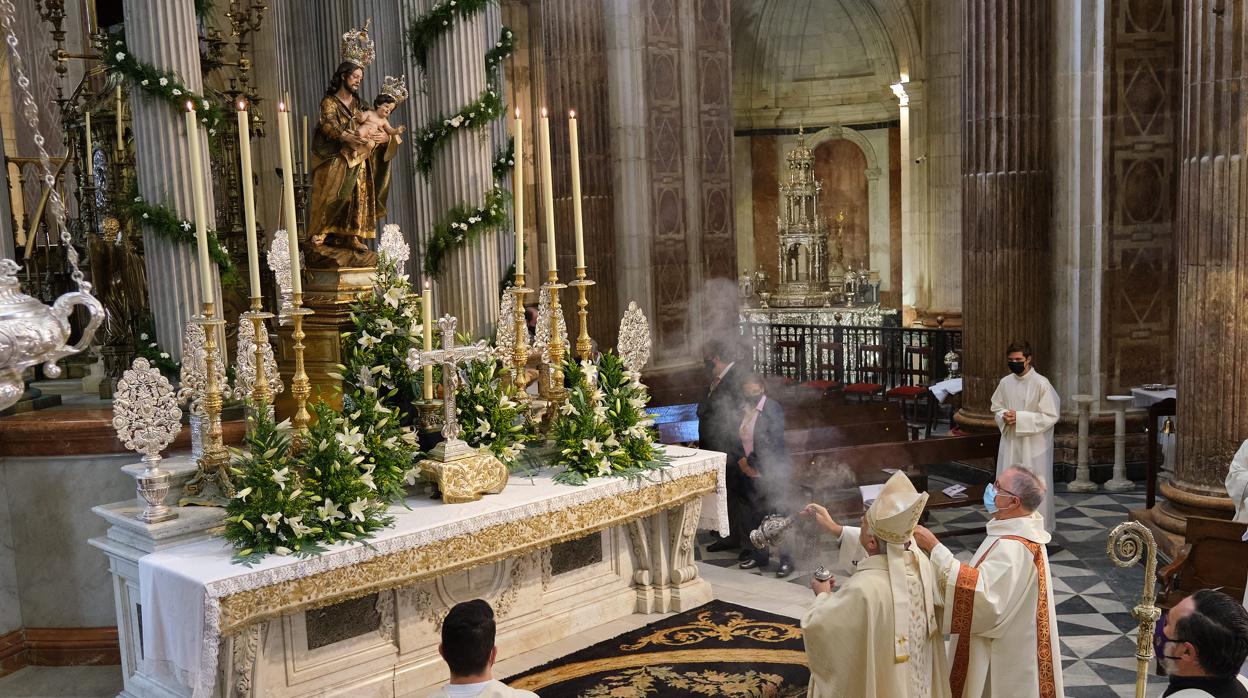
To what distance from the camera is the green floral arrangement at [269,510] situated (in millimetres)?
4852

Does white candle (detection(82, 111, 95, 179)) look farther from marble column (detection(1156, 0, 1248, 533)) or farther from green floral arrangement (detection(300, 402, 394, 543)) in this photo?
marble column (detection(1156, 0, 1248, 533))

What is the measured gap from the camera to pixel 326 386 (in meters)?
6.14

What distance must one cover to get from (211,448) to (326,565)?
0.83 metres

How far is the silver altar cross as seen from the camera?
5355mm

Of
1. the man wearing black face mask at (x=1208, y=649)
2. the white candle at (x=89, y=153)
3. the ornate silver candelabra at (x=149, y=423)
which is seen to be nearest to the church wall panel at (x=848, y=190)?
the white candle at (x=89, y=153)

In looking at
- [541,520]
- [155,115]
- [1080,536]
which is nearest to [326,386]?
[541,520]

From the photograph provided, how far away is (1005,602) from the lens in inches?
196

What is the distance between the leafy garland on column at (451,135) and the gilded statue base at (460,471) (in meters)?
2.69

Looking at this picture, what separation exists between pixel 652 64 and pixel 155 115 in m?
7.76

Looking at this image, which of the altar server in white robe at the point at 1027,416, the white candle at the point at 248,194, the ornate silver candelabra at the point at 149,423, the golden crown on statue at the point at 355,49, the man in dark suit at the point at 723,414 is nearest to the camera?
the white candle at the point at 248,194

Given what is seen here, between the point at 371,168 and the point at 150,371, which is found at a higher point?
the point at 371,168

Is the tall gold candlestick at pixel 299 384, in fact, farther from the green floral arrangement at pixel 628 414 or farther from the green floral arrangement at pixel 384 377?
the green floral arrangement at pixel 628 414

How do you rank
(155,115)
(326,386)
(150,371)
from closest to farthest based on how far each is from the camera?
1. (150,371)
2. (326,386)
3. (155,115)

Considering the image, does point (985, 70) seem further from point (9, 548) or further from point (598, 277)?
point (9, 548)
